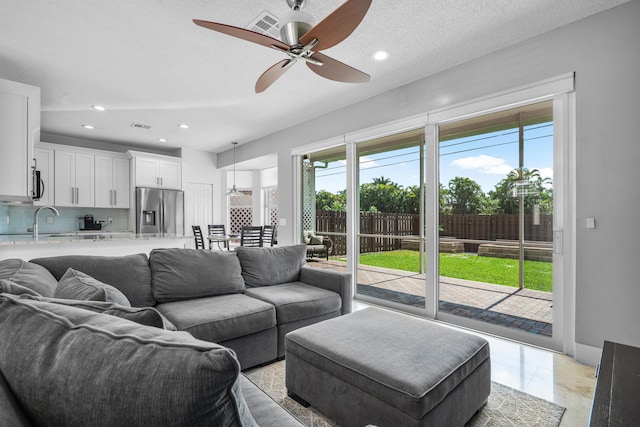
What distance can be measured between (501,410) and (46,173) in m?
6.93

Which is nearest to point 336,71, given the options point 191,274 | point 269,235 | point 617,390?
point 191,274

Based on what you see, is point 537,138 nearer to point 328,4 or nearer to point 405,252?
point 405,252

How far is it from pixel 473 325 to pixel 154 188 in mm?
6033

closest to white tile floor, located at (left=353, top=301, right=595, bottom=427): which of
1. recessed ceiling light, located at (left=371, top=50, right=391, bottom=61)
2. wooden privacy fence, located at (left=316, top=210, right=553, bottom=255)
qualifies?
wooden privacy fence, located at (left=316, top=210, right=553, bottom=255)

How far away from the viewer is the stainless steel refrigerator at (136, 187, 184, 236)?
240 inches

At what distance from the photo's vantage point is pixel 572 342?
8.22ft

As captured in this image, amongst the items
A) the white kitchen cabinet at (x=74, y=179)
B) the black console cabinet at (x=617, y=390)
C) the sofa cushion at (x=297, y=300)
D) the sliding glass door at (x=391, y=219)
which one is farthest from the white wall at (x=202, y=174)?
the black console cabinet at (x=617, y=390)

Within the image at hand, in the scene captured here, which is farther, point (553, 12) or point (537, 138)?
point (537, 138)

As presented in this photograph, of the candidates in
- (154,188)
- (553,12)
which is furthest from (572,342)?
(154,188)

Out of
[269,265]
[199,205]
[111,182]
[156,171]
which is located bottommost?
[269,265]

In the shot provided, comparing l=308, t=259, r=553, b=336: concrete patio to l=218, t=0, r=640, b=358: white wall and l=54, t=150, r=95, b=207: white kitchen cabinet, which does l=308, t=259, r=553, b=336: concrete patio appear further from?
l=54, t=150, r=95, b=207: white kitchen cabinet

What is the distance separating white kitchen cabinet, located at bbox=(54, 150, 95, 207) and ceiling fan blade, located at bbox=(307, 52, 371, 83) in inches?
212

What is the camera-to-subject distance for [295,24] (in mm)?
1916

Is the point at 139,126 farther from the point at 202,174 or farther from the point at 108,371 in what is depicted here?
the point at 108,371
